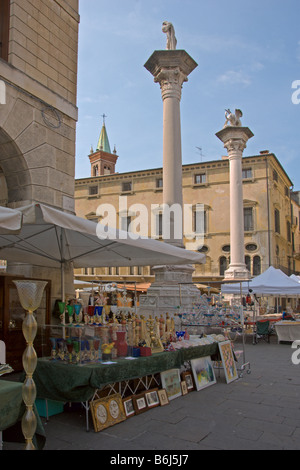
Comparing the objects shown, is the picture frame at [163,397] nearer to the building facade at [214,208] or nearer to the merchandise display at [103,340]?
the merchandise display at [103,340]

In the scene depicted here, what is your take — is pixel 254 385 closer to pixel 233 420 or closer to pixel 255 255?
pixel 233 420

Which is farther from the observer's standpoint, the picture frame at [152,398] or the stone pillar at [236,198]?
the stone pillar at [236,198]

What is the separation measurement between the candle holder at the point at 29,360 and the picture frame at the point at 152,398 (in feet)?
6.84

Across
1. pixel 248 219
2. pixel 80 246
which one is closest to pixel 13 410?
pixel 80 246

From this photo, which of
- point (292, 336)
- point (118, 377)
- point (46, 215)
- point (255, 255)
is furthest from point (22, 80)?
point (255, 255)

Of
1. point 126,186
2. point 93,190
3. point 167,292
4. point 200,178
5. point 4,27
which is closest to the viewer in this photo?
point 4,27

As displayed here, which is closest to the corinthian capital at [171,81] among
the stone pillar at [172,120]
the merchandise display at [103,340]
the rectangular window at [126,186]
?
the stone pillar at [172,120]

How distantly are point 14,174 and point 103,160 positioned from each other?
47713 millimetres

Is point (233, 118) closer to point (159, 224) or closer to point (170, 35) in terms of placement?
point (170, 35)

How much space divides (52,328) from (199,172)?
1167 inches

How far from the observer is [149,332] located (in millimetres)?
5824

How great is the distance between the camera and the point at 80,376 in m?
4.45

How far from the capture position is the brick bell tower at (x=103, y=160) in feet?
177

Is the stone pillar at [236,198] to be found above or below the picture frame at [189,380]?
above
